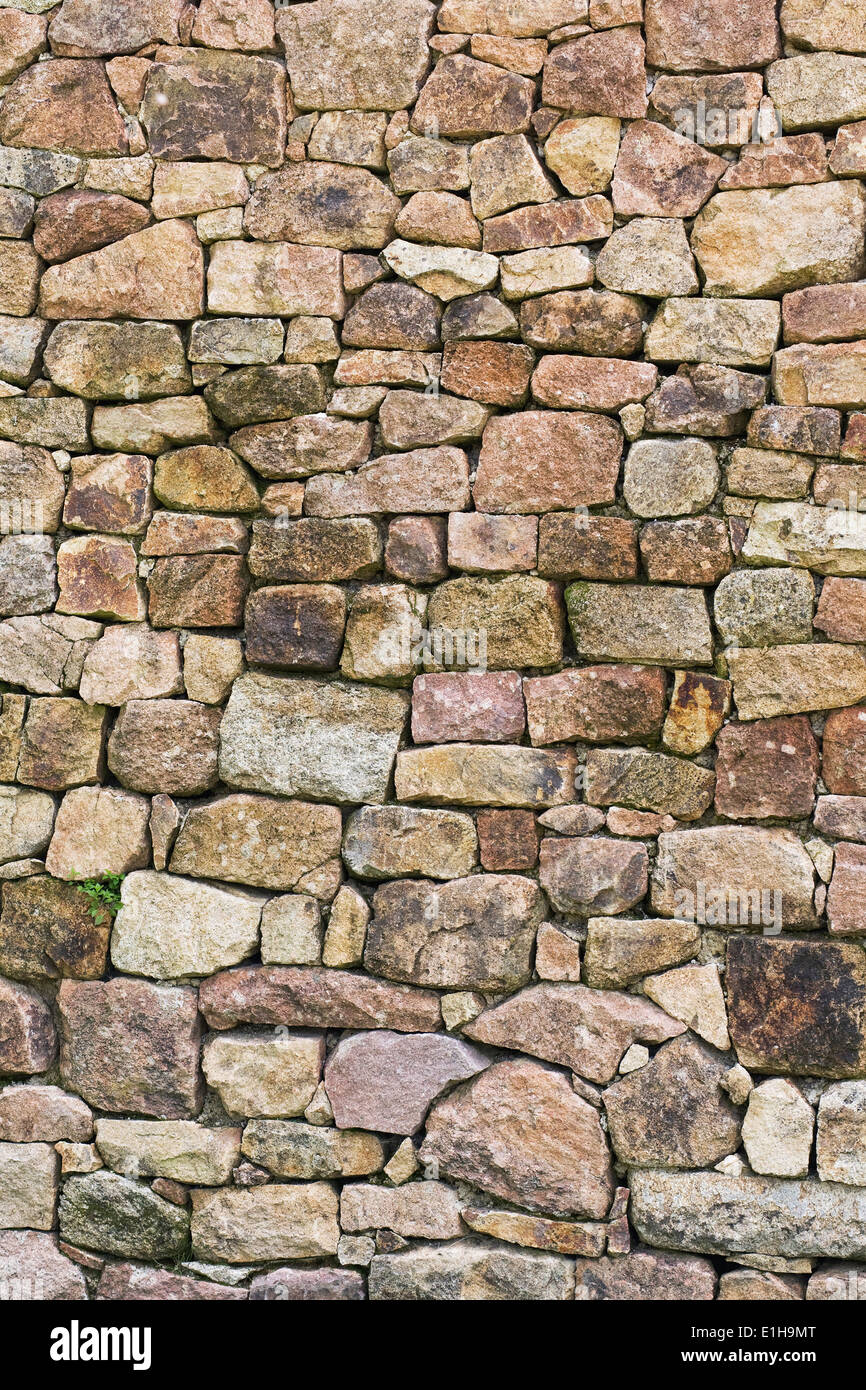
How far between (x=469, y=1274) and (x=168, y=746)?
5.79 ft

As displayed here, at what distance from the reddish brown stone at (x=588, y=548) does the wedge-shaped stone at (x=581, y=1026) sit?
46.9 inches

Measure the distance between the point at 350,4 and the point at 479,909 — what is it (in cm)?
274

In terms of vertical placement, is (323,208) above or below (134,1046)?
above

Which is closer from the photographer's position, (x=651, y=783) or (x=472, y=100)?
(x=651, y=783)

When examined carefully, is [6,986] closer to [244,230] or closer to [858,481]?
[244,230]

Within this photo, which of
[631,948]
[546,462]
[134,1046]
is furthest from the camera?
[134,1046]

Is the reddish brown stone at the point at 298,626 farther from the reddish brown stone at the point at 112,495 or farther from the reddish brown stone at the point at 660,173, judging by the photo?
the reddish brown stone at the point at 660,173

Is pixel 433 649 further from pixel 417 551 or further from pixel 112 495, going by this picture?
pixel 112 495

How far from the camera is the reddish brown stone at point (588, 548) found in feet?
10.6

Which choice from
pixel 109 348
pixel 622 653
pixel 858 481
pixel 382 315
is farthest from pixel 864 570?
pixel 109 348

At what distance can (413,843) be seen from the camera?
10.8ft

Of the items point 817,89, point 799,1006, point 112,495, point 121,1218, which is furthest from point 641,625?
point 121,1218

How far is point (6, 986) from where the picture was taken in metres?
3.48

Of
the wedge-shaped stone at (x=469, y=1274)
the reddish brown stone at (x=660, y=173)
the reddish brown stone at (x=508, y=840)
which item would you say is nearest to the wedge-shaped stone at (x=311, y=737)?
the reddish brown stone at (x=508, y=840)
